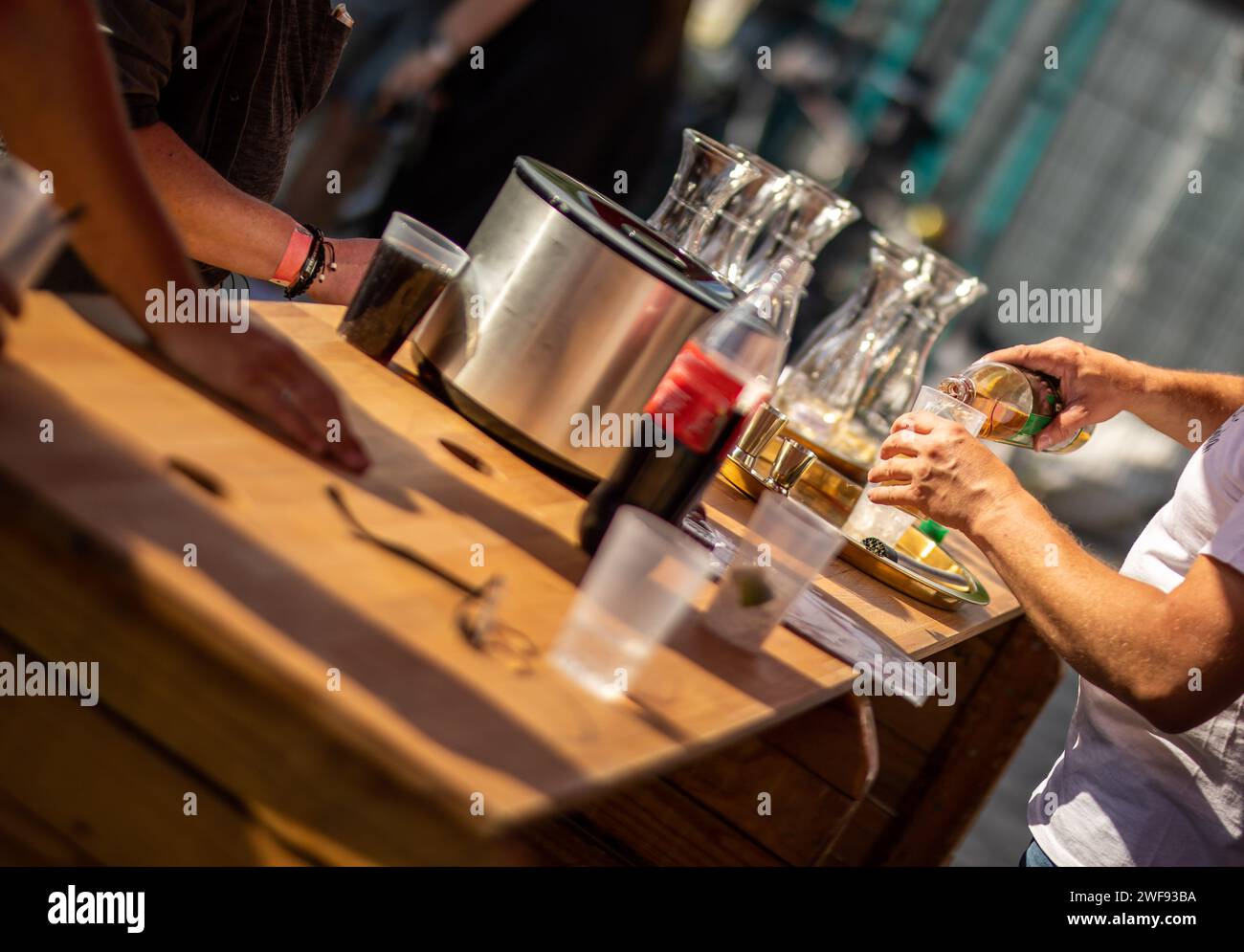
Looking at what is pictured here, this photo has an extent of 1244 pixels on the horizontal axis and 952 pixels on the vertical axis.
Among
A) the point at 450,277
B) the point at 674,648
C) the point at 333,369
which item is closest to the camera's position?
the point at 674,648

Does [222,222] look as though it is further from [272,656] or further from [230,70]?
[272,656]

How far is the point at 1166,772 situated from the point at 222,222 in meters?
1.49

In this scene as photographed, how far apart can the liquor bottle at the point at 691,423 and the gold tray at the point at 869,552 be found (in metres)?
0.61

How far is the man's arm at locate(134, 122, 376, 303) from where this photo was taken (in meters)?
1.70

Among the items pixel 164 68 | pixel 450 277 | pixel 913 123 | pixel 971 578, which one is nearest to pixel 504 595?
pixel 450 277

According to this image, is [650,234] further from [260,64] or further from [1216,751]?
[1216,751]

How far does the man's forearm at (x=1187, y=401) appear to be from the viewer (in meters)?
2.28

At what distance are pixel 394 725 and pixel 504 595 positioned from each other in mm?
302

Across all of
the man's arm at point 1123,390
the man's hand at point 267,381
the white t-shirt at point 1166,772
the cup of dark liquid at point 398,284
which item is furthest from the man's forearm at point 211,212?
the white t-shirt at point 1166,772

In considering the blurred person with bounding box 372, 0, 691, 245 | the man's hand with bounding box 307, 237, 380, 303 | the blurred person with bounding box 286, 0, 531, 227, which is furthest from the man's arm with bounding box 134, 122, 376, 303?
the blurred person with bounding box 286, 0, 531, 227

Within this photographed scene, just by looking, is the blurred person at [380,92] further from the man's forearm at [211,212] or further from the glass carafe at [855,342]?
the man's forearm at [211,212]
